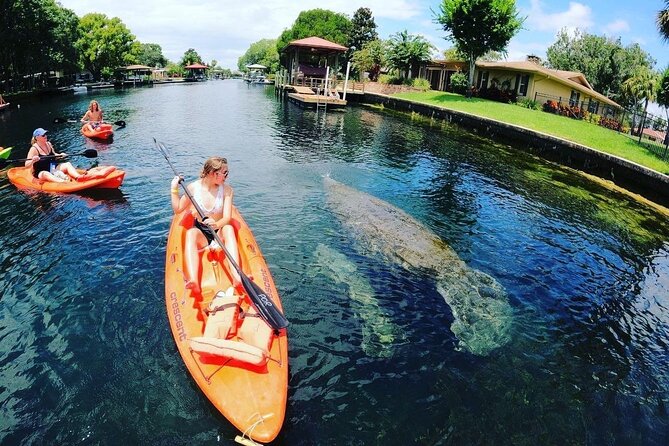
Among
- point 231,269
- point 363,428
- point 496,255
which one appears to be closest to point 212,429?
point 363,428

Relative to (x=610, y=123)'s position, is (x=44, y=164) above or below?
below

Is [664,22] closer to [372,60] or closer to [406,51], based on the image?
[406,51]

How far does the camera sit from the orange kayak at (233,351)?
4.18 metres

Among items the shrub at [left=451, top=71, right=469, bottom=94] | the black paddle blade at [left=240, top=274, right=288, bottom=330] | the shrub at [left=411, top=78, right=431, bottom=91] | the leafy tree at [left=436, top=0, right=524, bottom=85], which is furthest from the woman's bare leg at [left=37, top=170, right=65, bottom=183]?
the shrub at [left=411, top=78, right=431, bottom=91]

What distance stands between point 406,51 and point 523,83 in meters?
13.1

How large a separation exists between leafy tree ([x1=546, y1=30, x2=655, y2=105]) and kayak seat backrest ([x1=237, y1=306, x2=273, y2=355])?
198 feet

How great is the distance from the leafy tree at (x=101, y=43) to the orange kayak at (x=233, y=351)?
67755 mm

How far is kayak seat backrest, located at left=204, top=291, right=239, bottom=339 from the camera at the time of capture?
191 inches

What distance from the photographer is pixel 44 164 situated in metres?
12.2

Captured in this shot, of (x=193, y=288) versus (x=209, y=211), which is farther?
(x=209, y=211)

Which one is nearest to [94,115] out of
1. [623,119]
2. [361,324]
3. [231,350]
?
[361,324]

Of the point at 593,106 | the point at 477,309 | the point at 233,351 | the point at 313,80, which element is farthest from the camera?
the point at 313,80

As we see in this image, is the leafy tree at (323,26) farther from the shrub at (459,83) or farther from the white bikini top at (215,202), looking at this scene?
the white bikini top at (215,202)

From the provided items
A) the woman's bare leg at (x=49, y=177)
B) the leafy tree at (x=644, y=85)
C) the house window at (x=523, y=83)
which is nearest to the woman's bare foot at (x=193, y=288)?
the woman's bare leg at (x=49, y=177)
